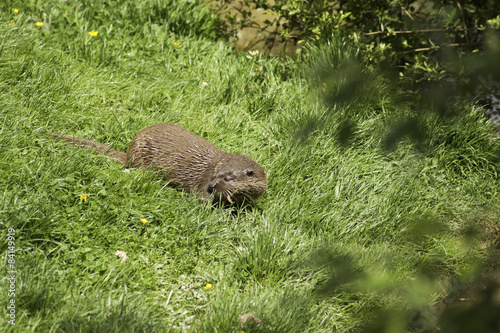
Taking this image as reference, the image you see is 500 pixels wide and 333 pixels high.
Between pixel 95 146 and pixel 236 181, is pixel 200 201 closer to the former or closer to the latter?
pixel 236 181

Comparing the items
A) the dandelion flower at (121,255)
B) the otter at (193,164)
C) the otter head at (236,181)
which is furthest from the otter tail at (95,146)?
the dandelion flower at (121,255)

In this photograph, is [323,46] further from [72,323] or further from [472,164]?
[72,323]

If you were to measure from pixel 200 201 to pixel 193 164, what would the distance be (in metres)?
0.29

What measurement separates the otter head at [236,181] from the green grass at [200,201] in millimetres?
132

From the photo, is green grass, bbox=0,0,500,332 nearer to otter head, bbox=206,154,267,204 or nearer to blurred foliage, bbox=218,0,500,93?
otter head, bbox=206,154,267,204

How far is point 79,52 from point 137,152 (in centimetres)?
176

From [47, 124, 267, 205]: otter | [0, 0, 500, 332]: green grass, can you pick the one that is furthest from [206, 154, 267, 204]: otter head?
[0, 0, 500, 332]: green grass

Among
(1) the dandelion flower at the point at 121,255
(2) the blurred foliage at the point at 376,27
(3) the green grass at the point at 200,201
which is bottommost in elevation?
(1) the dandelion flower at the point at 121,255

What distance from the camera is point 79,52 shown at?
4.88m

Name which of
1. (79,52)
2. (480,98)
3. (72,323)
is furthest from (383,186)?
(79,52)

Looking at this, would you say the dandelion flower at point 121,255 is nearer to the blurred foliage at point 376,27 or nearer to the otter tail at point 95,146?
the otter tail at point 95,146

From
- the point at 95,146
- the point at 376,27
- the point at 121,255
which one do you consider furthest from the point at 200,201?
the point at 376,27

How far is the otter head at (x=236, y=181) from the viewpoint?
11.5 ft

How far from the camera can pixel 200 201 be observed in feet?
11.7
